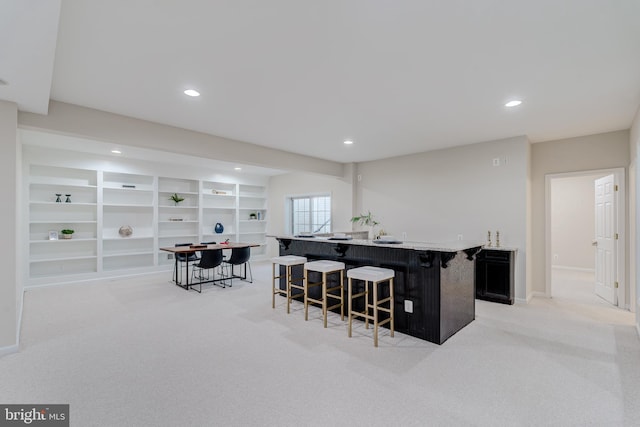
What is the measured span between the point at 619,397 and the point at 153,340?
405 centimetres

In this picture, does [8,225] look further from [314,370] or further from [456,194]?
[456,194]

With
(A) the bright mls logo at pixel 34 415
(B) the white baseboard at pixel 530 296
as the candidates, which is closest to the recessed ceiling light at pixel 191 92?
(A) the bright mls logo at pixel 34 415

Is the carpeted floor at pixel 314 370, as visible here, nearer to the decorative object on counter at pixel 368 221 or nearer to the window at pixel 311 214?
the decorative object on counter at pixel 368 221

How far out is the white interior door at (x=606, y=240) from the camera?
14.5 feet

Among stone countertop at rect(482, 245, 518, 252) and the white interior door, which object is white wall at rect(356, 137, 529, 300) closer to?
stone countertop at rect(482, 245, 518, 252)

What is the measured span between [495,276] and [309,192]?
4714 mm

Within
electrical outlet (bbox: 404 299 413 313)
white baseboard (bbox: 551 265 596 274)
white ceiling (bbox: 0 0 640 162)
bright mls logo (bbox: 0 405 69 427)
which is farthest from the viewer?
white baseboard (bbox: 551 265 596 274)

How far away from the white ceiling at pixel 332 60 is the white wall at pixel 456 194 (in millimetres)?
934

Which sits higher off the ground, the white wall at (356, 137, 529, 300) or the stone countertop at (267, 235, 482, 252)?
the white wall at (356, 137, 529, 300)

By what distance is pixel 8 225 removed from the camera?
2.87 m

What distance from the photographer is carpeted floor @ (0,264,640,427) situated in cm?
198

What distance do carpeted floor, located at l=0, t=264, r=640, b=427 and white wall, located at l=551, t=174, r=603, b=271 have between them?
363cm

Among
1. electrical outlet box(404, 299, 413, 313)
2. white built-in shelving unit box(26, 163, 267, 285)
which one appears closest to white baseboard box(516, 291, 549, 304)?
electrical outlet box(404, 299, 413, 313)

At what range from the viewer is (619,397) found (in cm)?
215
